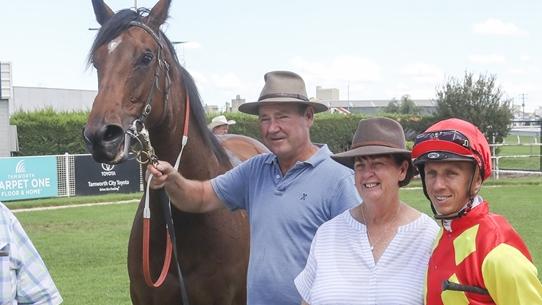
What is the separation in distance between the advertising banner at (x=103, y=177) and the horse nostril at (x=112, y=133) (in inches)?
586

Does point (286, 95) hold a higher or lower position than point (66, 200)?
higher

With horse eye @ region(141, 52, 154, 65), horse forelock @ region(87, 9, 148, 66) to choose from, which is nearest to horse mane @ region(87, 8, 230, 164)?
horse forelock @ region(87, 9, 148, 66)

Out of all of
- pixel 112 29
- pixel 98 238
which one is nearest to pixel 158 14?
pixel 112 29

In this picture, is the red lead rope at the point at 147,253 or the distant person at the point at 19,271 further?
the red lead rope at the point at 147,253

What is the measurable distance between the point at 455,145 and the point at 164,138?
1885 mm

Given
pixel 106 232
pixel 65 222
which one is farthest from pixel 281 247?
pixel 65 222

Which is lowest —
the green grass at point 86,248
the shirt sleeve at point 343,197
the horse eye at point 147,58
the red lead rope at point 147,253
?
the green grass at point 86,248

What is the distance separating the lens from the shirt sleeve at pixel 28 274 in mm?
2386

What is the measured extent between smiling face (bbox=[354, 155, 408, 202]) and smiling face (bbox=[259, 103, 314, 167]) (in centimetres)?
51

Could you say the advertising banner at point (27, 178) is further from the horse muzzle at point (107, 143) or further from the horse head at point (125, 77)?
the horse muzzle at point (107, 143)

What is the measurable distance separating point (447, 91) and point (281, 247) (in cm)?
2472

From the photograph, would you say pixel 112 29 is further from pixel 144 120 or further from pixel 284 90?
→ pixel 284 90

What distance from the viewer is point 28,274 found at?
241 centimetres

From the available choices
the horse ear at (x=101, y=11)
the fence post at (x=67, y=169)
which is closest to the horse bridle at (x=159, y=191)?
the horse ear at (x=101, y=11)
